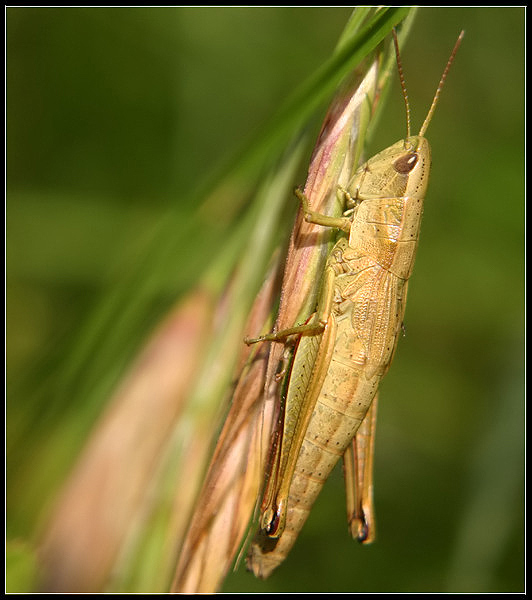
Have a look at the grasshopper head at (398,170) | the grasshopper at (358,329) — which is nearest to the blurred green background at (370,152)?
the grasshopper at (358,329)

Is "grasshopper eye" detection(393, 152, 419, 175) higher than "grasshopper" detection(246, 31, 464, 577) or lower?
higher

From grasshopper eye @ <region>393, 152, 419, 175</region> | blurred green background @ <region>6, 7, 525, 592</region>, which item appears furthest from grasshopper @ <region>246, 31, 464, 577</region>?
blurred green background @ <region>6, 7, 525, 592</region>

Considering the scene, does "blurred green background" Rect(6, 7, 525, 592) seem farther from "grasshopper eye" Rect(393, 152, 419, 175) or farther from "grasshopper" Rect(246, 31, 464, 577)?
"grasshopper eye" Rect(393, 152, 419, 175)

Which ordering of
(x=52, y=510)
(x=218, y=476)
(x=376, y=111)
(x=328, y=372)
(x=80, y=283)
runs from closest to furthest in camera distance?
(x=52, y=510)
(x=218, y=476)
(x=376, y=111)
(x=328, y=372)
(x=80, y=283)

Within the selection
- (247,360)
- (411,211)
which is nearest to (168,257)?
(247,360)

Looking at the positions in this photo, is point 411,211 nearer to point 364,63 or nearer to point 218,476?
point 364,63

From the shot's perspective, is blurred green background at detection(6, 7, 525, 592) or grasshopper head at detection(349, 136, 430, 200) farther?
blurred green background at detection(6, 7, 525, 592)
